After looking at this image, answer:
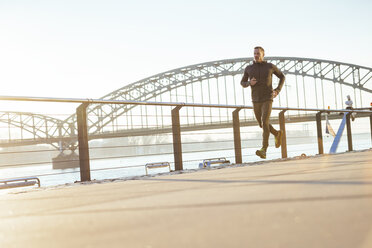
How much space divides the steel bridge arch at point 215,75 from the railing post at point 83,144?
5117 cm

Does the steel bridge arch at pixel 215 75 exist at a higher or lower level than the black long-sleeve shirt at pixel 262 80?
higher

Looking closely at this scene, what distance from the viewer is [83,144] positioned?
4.15 metres

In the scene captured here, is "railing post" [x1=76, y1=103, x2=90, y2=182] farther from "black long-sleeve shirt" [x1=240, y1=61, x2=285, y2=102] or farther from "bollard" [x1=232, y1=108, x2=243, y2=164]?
"bollard" [x1=232, y1=108, x2=243, y2=164]

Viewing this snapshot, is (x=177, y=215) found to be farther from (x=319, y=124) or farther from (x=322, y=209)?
(x=319, y=124)

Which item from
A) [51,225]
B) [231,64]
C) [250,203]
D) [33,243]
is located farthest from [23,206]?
[231,64]

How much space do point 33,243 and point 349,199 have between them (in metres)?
1.13

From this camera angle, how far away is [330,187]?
196 cm

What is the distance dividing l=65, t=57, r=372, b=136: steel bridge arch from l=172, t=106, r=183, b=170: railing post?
50.2m

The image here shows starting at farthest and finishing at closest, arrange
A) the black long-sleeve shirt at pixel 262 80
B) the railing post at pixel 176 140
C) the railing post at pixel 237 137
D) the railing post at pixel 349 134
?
1. the railing post at pixel 349 134
2. the railing post at pixel 237 137
3. the railing post at pixel 176 140
4. the black long-sleeve shirt at pixel 262 80

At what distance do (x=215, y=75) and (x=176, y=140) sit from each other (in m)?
53.8

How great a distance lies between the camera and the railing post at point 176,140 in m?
5.08

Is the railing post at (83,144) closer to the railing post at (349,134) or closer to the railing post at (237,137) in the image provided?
the railing post at (237,137)

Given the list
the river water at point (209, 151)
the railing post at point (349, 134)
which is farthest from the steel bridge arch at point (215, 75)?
the railing post at point (349, 134)

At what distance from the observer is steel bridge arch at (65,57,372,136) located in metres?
56.2
